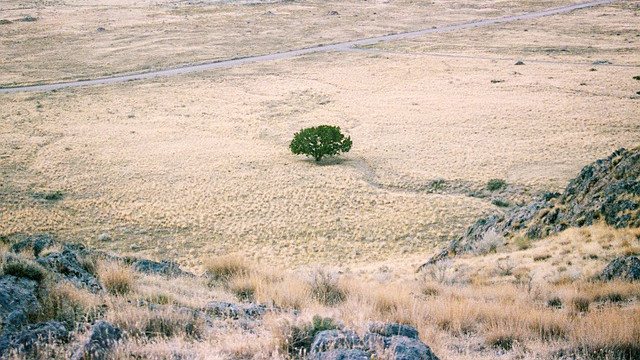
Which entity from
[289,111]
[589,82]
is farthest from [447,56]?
[289,111]

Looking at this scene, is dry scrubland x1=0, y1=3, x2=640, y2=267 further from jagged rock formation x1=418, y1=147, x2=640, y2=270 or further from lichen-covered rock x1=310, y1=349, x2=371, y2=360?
lichen-covered rock x1=310, y1=349, x2=371, y2=360

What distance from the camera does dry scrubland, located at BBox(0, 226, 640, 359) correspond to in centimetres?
585

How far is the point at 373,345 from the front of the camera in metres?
5.42

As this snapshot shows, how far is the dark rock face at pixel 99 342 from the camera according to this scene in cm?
512

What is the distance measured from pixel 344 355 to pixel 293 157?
32.3 metres

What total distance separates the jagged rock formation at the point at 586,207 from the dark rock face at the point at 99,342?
1250cm

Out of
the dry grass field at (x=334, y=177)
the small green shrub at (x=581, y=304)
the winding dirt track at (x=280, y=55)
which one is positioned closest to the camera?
the dry grass field at (x=334, y=177)

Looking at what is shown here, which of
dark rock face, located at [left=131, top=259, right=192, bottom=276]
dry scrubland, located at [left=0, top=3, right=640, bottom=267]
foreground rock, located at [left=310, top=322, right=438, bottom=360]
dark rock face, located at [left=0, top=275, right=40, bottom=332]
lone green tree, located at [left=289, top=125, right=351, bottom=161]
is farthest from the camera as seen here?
lone green tree, located at [left=289, top=125, right=351, bottom=161]

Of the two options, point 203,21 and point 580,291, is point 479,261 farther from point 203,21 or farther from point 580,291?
point 203,21

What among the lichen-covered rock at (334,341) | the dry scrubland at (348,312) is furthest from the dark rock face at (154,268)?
the lichen-covered rock at (334,341)

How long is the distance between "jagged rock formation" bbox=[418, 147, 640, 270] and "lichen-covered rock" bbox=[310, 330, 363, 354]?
37.2 ft

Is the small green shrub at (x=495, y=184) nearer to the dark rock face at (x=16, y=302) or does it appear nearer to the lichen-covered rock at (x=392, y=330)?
the lichen-covered rock at (x=392, y=330)

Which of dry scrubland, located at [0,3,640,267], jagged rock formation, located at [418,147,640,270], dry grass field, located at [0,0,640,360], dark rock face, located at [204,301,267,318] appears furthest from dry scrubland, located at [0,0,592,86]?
dark rock face, located at [204,301,267,318]

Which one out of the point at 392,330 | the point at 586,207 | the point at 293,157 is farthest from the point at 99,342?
the point at 293,157
